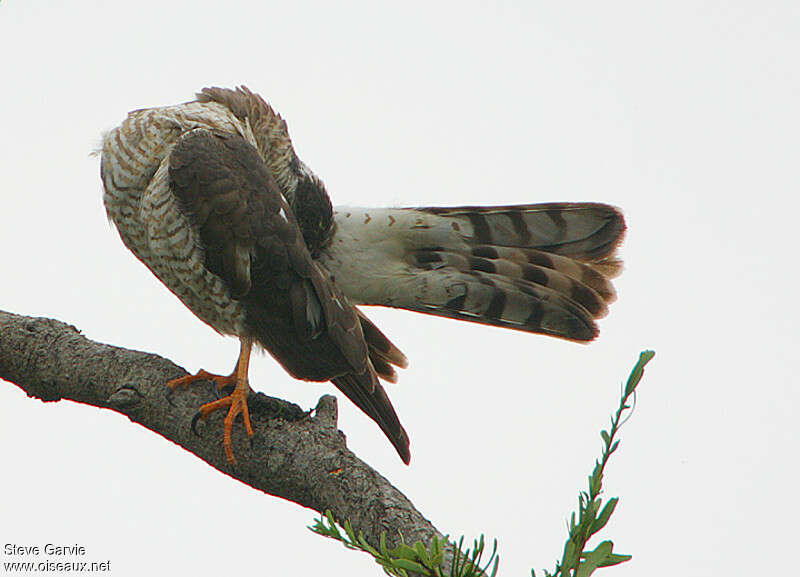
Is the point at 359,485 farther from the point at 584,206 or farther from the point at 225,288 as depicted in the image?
the point at 584,206

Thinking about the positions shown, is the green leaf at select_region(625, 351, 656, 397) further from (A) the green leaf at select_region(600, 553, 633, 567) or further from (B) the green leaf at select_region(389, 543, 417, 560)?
(B) the green leaf at select_region(389, 543, 417, 560)

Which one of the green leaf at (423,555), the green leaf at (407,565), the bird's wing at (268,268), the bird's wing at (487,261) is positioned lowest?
the green leaf at (407,565)

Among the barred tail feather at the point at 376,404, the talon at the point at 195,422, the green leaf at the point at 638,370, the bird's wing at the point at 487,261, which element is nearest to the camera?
the green leaf at the point at 638,370

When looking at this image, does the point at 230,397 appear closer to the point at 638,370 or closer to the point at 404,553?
the point at 404,553

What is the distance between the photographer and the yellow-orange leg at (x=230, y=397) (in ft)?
8.48

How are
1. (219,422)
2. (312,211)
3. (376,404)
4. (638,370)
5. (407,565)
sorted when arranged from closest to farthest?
1. (638,370)
2. (407,565)
3. (219,422)
4. (376,404)
5. (312,211)

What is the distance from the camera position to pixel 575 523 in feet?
4.01

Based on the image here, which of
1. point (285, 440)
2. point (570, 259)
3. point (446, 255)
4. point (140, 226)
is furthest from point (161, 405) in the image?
point (570, 259)

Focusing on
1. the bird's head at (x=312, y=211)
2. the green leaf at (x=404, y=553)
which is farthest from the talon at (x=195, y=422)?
the green leaf at (x=404, y=553)

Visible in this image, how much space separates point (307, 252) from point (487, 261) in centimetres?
90

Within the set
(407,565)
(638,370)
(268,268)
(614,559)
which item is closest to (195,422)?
(268,268)

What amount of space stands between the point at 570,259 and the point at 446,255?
54 cm

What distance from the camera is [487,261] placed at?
12.0 ft

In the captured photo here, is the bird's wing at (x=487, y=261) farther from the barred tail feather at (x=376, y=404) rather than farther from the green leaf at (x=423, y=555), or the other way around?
the green leaf at (x=423, y=555)
